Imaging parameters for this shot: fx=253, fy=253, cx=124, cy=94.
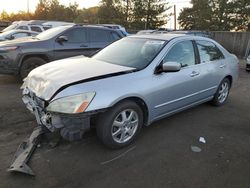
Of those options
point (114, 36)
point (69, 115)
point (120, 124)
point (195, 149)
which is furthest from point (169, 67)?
point (114, 36)

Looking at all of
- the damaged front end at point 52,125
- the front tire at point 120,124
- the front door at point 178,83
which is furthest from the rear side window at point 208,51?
the damaged front end at point 52,125

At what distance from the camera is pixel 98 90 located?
3254 millimetres

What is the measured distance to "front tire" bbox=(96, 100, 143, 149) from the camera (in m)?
3.38

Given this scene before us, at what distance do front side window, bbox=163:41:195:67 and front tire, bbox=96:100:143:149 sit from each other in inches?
42.1

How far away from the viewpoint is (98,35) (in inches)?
332

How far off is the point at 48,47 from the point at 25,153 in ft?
14.6

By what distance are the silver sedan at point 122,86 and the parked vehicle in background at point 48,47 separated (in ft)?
9.96

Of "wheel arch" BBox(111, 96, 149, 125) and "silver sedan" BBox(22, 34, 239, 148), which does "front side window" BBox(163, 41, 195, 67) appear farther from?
"wheel arch" BBox(111, 96, 149, 125)

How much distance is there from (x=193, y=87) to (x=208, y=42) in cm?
126

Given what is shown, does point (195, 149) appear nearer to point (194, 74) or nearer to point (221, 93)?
point (194, 74)

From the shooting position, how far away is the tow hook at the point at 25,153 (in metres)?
3.04

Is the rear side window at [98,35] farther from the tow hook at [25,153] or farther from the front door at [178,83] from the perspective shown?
the tow hook at [25,153]

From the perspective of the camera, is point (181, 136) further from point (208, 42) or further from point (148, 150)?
point (208, 42)

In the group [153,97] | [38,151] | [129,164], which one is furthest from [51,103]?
[153,97]
